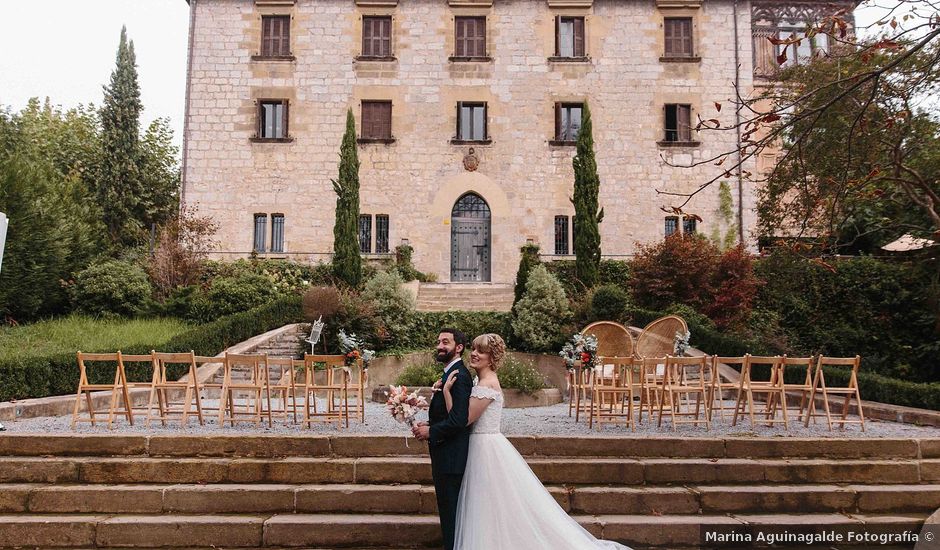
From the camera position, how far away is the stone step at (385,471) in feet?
20.5

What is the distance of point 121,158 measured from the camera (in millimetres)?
27562

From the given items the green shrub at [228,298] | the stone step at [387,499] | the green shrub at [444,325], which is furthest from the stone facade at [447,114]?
the stone step at [387,499]

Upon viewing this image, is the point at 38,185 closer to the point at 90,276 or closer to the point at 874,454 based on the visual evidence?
the point at 90,276

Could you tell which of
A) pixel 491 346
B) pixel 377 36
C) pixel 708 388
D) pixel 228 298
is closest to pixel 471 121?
pixel 377 36

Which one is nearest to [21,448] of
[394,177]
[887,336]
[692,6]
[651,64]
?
[887,336]

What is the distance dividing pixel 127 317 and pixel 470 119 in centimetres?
1201

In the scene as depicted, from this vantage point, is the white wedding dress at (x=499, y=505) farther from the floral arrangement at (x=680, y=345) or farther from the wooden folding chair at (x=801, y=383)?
the floral arrangement at (x=680, y=345)

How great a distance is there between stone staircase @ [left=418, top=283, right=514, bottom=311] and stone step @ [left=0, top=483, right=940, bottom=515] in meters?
13.4

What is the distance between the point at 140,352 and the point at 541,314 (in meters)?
7.69

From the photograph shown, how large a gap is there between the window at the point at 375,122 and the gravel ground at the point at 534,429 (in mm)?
15537

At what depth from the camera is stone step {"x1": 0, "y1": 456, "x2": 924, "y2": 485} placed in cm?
624

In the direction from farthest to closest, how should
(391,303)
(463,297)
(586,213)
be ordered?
1. (463,297)
2. (586,213)
3. (391,303)

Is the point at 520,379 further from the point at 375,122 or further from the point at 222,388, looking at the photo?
the point at 375,122

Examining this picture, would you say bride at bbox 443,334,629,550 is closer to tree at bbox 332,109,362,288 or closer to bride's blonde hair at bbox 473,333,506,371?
bride's blonde hair at bbox 473,333,506,371
